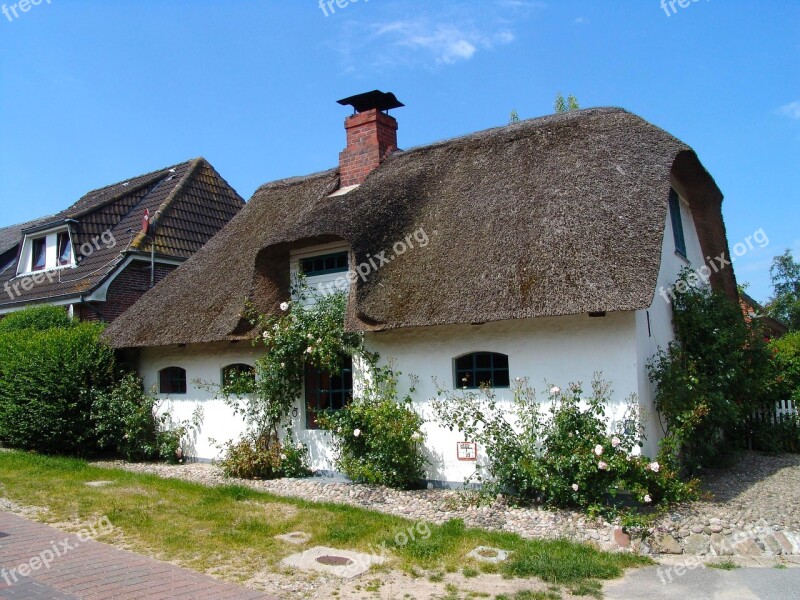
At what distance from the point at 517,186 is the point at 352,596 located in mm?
7297

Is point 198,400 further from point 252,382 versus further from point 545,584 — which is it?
point 545,584

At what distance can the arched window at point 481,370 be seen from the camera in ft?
34.4

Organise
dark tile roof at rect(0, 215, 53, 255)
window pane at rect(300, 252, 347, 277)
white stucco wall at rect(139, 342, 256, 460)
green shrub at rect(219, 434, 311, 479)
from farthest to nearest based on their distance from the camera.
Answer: dark tile roof at rect(0, 215, 53, 255)
white stucco wall at rect(139, 342, 256, 460)
window pane at rect(300, 252, 347, 277)
green shrub at rect(219, 434, 311, 479)

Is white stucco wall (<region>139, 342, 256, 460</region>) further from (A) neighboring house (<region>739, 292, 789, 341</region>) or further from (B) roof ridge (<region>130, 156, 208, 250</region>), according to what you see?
(A) neighboring house (<region>739, 292, 789, 341</region>)

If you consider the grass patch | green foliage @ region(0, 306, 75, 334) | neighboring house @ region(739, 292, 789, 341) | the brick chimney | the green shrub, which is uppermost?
the brick chimney

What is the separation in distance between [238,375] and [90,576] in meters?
6.53

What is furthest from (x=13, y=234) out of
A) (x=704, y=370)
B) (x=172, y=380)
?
(x=704, y=370)

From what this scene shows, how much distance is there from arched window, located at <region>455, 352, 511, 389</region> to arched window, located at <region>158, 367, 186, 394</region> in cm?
680

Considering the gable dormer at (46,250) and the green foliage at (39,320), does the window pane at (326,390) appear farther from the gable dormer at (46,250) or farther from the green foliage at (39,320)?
the gable dormer at (46,250)

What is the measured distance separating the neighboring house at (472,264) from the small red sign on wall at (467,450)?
3.2 inches

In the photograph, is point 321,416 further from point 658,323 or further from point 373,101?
point 373,101

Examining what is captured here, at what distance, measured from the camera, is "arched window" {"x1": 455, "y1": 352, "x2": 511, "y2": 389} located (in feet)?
34.4

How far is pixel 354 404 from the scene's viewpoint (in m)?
11.1

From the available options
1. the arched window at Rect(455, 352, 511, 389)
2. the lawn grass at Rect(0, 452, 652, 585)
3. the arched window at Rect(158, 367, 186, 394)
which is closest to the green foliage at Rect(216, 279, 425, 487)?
the arched window at Rect(455, 352, 511, 389)
